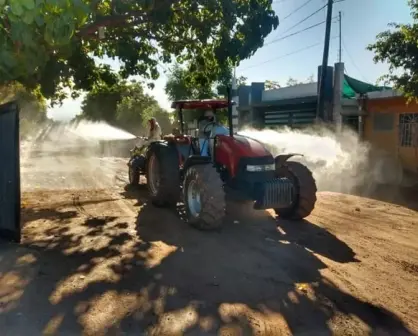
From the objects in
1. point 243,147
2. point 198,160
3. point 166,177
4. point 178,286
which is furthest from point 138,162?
point 178,286

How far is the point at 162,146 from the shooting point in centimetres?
917

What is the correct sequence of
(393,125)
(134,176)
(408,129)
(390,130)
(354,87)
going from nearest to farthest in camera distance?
(134,176) < (408,129) < (393,125) < (390,130) < (354,87)

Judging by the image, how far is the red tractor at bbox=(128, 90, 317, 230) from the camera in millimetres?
7027

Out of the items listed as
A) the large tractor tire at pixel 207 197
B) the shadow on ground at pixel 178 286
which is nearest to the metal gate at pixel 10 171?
the shadow on ground at pixel 178 286

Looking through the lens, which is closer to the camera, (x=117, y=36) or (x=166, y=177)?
(x=166, y=177)

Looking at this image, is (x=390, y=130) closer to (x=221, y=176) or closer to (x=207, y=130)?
(x=207, y=130)

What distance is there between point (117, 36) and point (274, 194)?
6.36 meters

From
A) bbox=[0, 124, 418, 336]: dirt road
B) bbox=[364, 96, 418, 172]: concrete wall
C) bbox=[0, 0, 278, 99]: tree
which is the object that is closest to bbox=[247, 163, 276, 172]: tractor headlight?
bbox=[0, 124, 418, 336]: dirt road

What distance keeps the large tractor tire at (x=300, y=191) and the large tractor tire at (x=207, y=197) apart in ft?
5.11

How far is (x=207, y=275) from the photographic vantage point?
512 centimetres

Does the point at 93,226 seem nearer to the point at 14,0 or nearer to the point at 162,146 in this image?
the point at 162,146

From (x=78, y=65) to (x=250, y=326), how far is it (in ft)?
30.7

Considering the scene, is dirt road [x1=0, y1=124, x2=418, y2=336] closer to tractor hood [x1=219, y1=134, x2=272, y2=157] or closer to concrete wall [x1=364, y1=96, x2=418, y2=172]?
tractor hood [x1=219, y1=134, x2=272, y2=157]

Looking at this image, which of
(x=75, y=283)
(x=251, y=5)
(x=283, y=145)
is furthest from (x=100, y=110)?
(x=75, y=283)
